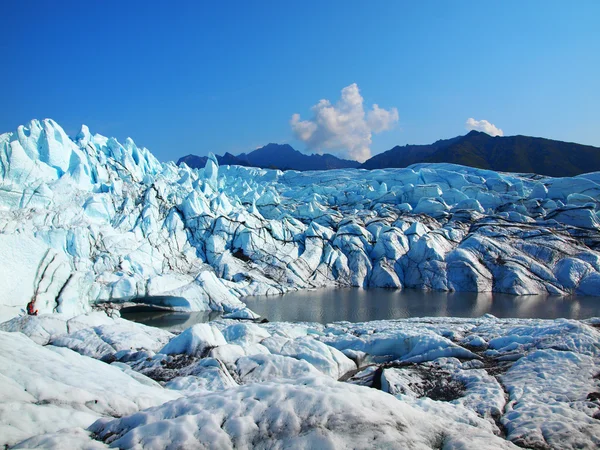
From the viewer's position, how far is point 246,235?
4266cm

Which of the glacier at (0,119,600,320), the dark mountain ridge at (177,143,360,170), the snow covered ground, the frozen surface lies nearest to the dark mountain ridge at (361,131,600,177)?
the dark mountain ridge at (177,143,360,170)

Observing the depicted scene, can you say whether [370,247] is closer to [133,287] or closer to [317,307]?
[317,307]

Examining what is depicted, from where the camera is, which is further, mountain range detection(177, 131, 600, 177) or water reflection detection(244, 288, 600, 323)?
mountain range detection(177, 131, 600, 177)

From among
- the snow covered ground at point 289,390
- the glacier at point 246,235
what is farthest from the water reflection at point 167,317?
the snow covered ground at point 289,390

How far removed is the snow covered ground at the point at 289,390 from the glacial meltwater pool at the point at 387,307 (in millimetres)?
12283

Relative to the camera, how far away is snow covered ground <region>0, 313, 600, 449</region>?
4555 mm

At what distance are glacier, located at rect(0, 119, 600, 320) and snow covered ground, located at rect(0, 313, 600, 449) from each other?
13641 mm

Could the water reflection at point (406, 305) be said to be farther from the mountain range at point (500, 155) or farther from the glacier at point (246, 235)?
the mountain range at point (500, 155)

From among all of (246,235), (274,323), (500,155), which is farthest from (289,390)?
(500,155)

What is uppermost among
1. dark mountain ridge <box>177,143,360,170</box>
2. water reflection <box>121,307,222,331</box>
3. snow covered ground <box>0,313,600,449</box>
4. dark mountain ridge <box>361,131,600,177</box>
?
dark mountain ridge <box>177,143,360,170</box>

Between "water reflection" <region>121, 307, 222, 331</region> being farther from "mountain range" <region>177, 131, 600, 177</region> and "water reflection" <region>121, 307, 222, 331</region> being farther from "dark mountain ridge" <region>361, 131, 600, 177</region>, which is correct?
"dark mountain ridge" <region>361, 131, 600, 177</region>

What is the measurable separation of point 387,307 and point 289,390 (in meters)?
26.2

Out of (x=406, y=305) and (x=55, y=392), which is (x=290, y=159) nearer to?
(x=406, y=305)

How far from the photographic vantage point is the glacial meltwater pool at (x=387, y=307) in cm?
2672
